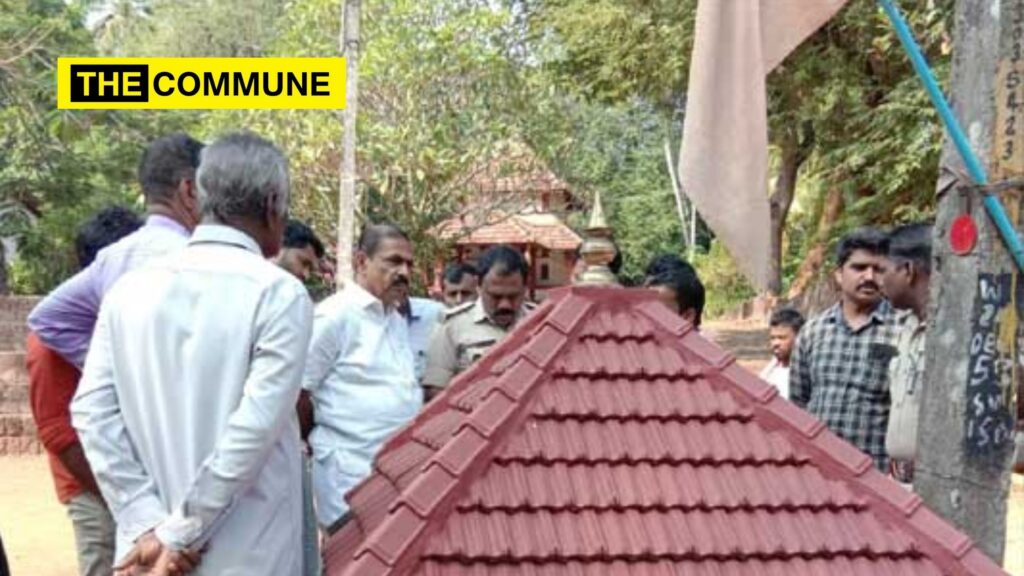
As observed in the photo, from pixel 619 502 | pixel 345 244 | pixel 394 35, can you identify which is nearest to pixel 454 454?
pixel 619 502

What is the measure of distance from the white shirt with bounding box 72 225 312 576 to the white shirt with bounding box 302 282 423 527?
3.83 feet

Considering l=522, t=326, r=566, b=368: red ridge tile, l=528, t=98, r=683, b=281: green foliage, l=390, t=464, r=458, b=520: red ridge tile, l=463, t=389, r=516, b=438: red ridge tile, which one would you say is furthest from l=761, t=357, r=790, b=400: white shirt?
l=528, t=98, r=683, b=281: green foliage

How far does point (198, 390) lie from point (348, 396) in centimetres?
126

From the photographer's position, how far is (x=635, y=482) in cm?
213

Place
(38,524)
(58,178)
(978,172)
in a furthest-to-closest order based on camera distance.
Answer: (58,178)
(38,524)
(978,172)

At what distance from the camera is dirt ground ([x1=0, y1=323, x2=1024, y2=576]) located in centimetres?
720

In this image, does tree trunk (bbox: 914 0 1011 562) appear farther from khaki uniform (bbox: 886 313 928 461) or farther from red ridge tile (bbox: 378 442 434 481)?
red ridge tile (bbox: 378 442 434 481)

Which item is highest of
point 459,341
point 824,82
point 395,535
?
point 824,82

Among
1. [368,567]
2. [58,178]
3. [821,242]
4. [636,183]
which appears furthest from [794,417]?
[636,183]

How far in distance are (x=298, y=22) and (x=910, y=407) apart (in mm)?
14840

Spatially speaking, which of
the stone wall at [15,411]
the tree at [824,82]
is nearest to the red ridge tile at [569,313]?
the stone wall at [15,411]

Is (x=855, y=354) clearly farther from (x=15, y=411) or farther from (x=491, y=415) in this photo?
(x=15, y=411)

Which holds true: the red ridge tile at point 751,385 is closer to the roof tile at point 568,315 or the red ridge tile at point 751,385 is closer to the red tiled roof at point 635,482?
the red tiled roof at point 635,482

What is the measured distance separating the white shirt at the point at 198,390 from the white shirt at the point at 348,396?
1.17m
